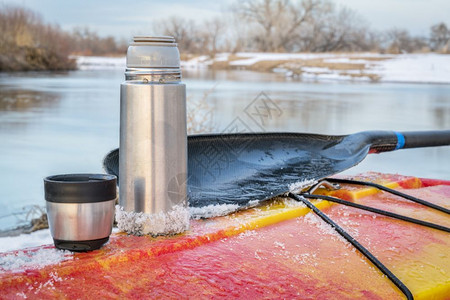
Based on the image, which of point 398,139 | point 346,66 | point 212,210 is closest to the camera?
point 212,210

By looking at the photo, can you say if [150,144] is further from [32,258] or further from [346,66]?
[346,66]

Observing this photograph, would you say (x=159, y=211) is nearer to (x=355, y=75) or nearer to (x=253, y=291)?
A: (x=253, y=291)

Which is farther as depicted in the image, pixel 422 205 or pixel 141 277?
pixel 422 205

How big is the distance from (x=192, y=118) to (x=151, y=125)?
8.74ft

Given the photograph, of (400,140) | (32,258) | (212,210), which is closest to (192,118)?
(400,140)

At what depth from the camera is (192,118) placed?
142 inches

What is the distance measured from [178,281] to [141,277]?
0.06 m

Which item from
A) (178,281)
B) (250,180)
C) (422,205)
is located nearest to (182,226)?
(178,281)

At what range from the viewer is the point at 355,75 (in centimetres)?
1378

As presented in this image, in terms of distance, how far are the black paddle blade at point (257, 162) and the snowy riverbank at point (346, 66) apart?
11.4 meters

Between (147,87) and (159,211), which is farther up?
(147,87)

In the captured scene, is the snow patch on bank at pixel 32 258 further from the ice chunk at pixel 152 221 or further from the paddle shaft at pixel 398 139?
the paddle shaft at pixel 398 139

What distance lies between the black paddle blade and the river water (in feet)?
3.43

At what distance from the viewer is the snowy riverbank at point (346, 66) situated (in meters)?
13.1
